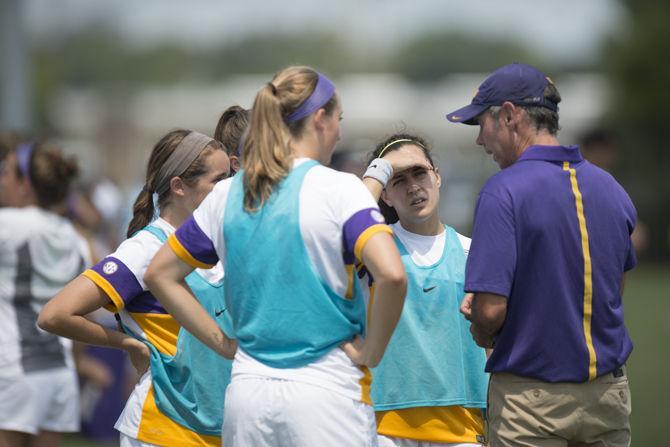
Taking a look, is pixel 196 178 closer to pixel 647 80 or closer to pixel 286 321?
pixel 286 321

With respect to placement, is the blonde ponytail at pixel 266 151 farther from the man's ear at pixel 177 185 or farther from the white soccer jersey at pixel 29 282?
the white soccer jersey at pixel 29 282

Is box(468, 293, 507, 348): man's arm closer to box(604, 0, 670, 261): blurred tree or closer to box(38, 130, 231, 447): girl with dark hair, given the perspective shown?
box(38, 130, 231, 447): girl with dark hair

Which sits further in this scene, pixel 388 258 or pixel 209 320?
pixel 209 320

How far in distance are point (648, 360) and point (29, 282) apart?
996 cm

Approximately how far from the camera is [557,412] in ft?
13.6

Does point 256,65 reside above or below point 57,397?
above

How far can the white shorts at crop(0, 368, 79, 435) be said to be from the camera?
5820 mm

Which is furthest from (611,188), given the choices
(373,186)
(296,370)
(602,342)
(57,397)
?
(57,397)

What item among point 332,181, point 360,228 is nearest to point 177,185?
point 332,181

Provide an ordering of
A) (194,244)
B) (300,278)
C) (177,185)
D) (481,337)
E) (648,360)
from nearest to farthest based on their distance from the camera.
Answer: (300,278) < (194,244) < (481,337) < (177,185) < (648,360)

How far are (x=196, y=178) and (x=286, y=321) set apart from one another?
1.14 m

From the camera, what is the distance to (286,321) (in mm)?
3600

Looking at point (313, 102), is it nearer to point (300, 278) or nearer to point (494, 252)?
point (300, 278)

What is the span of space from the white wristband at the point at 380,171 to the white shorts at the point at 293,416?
2.91ft
